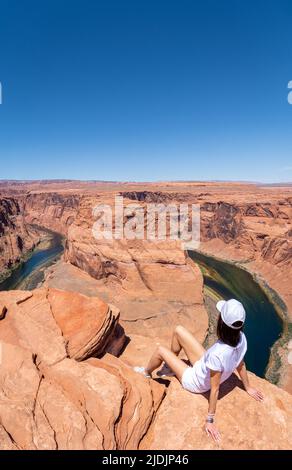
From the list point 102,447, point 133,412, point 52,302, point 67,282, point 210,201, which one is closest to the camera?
point 102,447

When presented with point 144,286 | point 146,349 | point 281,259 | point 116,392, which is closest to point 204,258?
point 281,259

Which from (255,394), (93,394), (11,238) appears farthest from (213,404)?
(11,238)

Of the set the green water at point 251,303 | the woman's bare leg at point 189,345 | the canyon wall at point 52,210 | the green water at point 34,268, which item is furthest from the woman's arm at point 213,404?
the canyon wall at point 52,210

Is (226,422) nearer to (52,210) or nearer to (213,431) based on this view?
(213,431)

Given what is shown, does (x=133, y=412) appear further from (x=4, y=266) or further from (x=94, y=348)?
(x=4, y=266)

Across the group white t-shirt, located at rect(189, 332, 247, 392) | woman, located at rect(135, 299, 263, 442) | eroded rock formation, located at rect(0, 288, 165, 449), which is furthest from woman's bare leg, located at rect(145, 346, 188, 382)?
eroded rock formation, located at rect(0, 288, 165, 449)

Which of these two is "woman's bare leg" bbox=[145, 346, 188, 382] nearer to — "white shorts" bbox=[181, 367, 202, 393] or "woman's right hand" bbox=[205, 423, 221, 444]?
Answer: "white shorts" bbox=[181, 367, 202, 393]
